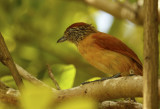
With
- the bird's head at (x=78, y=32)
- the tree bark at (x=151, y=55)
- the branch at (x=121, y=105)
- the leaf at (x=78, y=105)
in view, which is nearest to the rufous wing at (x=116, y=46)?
the bird's head at (x=78, y=32)

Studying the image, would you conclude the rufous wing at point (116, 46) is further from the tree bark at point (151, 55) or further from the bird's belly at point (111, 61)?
the tree bark at point (151, 55)

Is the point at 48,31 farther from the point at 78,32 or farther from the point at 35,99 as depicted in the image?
the point at 35,99

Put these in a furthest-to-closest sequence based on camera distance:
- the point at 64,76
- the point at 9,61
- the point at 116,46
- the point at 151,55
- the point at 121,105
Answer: the point at 116,46 < the point at 64,76 < the point at 121,105 < the point at 9,61 < the point at 151,55

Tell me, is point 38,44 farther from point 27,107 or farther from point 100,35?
point 27,107

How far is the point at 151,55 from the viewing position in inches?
47.5

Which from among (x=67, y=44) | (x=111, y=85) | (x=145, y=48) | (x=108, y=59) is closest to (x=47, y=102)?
(x=145, y=48)

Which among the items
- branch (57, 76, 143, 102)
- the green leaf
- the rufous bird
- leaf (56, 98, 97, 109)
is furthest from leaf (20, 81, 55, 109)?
the rufous bird

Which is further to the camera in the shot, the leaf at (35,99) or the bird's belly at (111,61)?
the bird's belly at (111,61)

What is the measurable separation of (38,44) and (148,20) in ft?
11.7

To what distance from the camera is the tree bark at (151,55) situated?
1.11 metres

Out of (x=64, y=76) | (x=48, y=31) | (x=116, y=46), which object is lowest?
(x=64, y=76)

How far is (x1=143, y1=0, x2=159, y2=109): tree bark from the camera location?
3.63 feet

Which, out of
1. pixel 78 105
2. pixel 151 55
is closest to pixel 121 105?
pixel 151 55

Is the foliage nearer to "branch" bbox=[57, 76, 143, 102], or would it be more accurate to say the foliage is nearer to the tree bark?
"branch" bbox=[57, 76, 143, 102]
